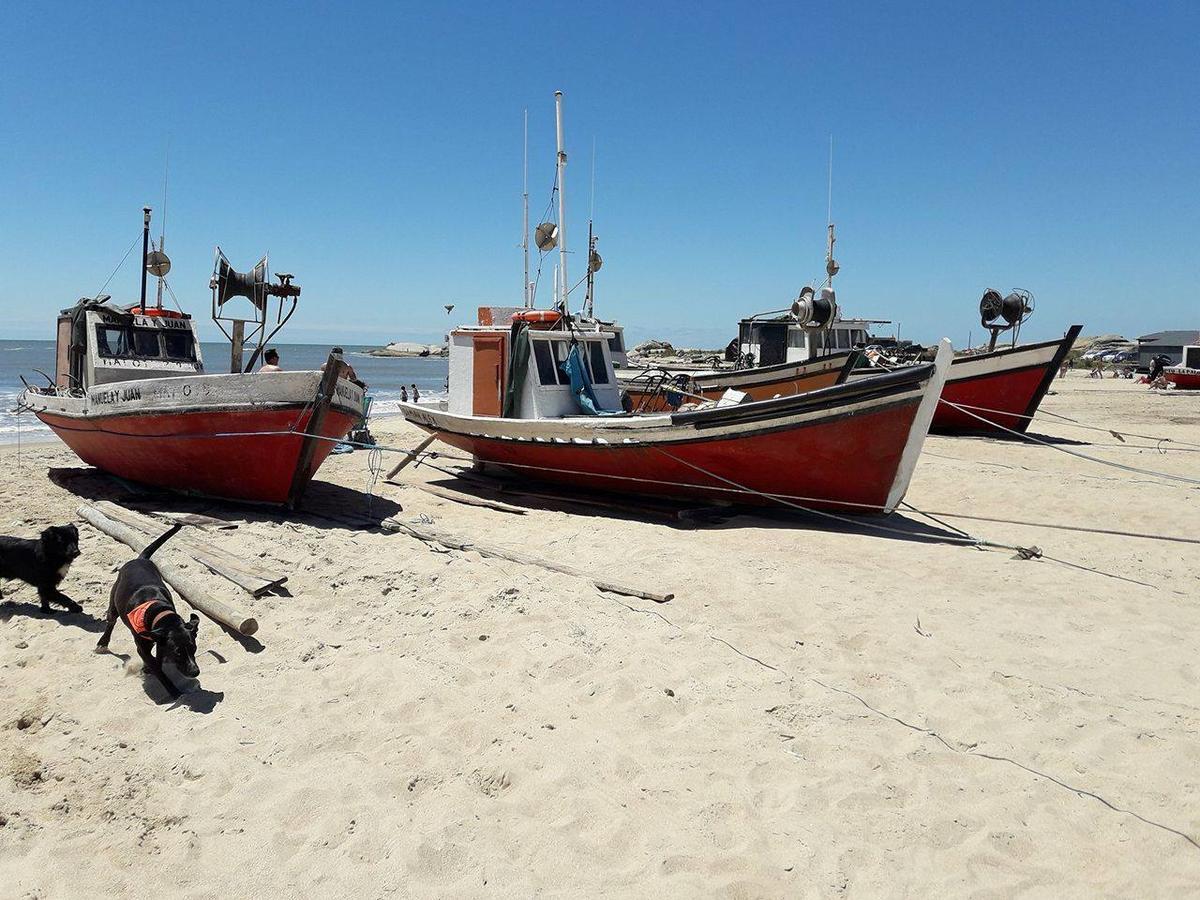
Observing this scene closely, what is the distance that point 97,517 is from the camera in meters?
7.64

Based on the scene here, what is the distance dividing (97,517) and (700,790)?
6.71 m

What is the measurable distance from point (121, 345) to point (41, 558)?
613 cm

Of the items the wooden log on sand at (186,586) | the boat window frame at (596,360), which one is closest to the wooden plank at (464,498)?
the boat window frame at (596,360)

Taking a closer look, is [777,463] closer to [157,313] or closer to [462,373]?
[462,373]

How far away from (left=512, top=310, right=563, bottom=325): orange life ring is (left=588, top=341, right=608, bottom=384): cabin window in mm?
683

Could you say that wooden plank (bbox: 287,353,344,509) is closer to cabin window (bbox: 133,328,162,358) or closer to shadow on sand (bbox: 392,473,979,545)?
shadow on sand (bbox: 392,473,979,545)

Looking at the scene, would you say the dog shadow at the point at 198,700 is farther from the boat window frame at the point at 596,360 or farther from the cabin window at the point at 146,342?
the cabin window at the point at 146,342

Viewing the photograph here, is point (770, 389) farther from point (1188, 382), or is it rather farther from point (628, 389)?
point (1188, 382)

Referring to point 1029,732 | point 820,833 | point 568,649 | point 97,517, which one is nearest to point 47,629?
point 97,517

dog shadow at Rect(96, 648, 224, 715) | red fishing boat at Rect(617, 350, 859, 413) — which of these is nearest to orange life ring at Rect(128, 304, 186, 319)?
red fishing boat at Rect(617, 350, 859, 413)

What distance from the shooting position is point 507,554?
274 inches

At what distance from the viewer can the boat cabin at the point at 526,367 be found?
10.1 metres

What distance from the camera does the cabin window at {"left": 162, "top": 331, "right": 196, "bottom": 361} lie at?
10.8 m

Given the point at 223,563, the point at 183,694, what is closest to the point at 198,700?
the point at 183,694
